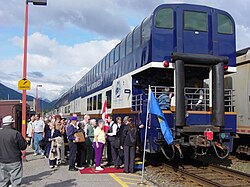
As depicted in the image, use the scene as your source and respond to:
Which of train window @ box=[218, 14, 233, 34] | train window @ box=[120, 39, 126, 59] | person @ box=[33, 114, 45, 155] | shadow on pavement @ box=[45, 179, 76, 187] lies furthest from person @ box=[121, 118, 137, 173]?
person @ box=[33, 114, 45, 155]

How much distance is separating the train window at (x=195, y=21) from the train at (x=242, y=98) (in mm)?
2675

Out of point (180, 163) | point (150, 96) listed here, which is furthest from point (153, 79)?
point (180, 163)

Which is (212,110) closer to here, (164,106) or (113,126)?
(164,106)

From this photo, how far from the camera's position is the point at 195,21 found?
11000 millimetres

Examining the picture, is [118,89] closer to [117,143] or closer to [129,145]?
[117,143]

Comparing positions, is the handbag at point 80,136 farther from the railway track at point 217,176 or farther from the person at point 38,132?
the person at point 38,132

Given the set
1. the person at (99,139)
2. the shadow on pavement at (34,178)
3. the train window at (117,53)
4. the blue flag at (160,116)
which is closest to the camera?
the shadow on pavement at (34,178)

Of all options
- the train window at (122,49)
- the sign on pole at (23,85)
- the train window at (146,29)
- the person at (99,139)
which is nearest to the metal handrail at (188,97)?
the person at (99,139)

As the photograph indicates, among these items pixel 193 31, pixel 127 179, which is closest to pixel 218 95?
pixel 193 31

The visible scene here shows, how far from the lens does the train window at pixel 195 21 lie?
10914mm

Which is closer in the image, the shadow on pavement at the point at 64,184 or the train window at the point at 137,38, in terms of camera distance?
the shadow on pavement at the point at 64,184

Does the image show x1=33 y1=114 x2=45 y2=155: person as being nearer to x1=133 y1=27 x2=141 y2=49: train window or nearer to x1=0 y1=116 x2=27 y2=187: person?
x1=133 y1=27 x2=141 y2=49: train window

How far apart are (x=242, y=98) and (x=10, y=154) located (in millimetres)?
9192

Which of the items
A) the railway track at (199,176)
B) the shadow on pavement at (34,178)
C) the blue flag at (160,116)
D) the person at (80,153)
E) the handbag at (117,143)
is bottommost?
the railway track at (199,176)
